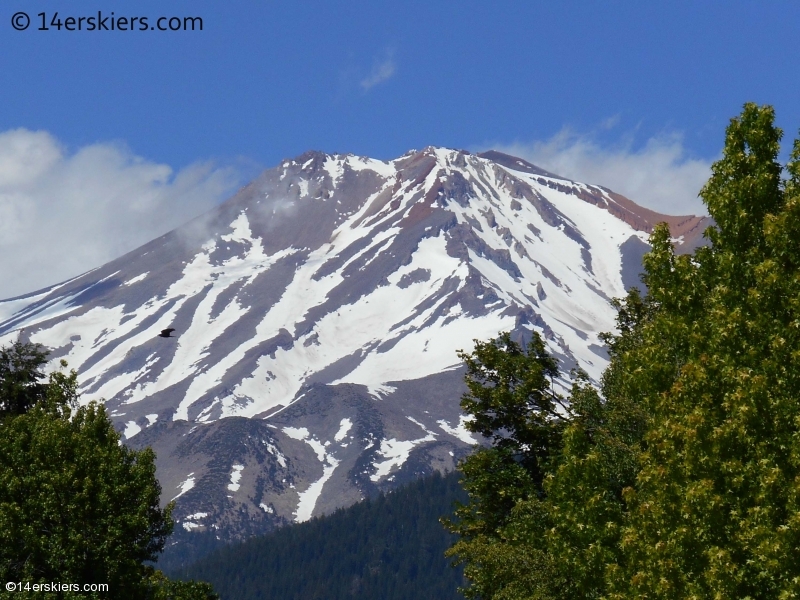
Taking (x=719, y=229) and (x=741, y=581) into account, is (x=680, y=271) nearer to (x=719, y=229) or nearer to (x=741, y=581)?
(x=719, y=229)

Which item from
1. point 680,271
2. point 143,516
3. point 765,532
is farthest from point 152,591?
point 765,532

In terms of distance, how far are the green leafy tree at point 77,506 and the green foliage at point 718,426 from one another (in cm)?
1574

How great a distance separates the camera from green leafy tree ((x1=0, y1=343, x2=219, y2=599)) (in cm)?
3653

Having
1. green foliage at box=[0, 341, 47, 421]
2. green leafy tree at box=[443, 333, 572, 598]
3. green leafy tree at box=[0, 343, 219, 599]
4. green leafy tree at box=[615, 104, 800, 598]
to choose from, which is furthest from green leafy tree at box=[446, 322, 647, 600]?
green foliage at box=[0, 341, 47, 421]

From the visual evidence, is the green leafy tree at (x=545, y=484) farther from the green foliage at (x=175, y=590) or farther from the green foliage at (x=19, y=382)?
the green foliage at (x=19, y=382)

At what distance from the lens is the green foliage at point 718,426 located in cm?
2100

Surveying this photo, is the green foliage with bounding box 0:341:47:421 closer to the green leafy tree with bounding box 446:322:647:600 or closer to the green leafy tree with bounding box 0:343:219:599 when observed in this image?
the green leafy tree with bounding box 0:343:219:599

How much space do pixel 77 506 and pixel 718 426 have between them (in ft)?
74.3

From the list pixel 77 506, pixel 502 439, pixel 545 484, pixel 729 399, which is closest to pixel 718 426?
pixel 729 399

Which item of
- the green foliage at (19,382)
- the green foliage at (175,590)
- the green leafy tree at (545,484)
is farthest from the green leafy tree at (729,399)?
the green foliage at (19,382)

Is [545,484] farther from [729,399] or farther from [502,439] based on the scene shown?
[502,439]

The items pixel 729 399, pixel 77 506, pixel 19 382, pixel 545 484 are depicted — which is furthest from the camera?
pixel 19 382

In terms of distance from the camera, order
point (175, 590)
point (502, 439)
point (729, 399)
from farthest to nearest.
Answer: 1. point (502, 439)
2. point (175, 590)
3. point (729, 399)

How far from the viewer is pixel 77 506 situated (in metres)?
37.4
